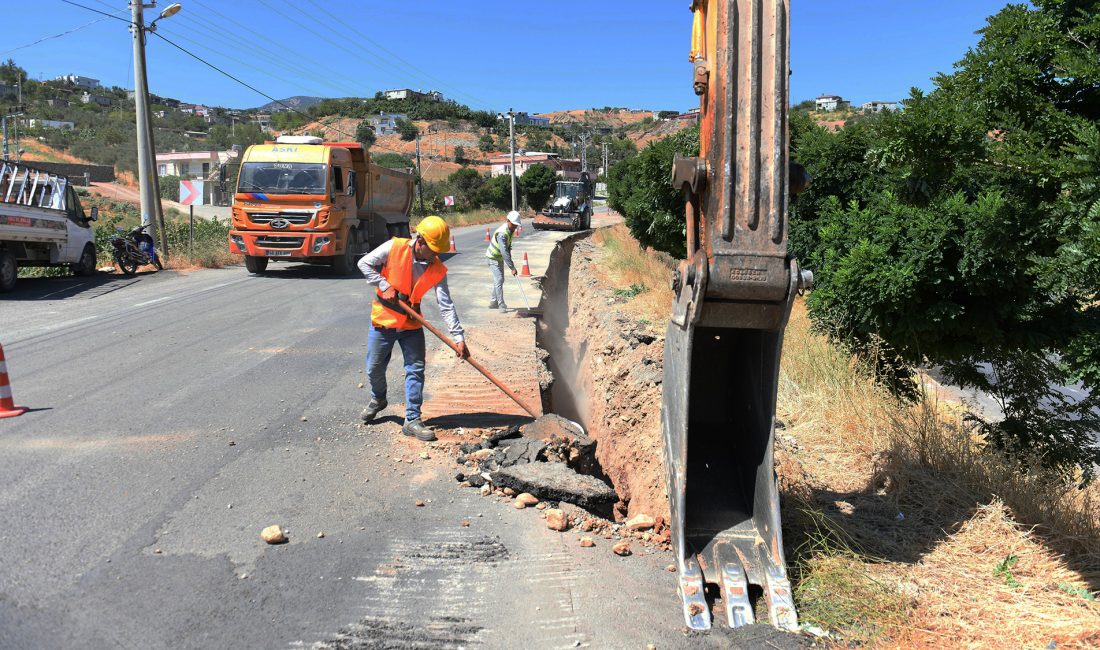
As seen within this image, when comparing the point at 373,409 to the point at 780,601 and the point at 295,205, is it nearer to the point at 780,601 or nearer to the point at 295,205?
the point at 780,601

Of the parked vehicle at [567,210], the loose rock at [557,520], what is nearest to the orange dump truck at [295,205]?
the loose rock at [557,520]

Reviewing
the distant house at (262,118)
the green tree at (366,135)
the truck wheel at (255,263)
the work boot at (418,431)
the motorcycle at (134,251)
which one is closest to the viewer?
the work boot at (418,431)

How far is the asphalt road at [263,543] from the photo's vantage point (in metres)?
3.64

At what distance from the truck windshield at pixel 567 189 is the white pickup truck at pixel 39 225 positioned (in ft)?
94.6

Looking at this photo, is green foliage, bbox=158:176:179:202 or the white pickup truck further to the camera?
green foliage, bbox=158:176:179:202

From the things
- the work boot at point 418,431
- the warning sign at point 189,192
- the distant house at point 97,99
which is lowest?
the work boot at point 418,431

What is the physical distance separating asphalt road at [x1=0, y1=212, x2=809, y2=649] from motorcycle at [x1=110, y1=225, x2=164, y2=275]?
10752 mm

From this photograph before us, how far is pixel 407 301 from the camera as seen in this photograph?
6.77m

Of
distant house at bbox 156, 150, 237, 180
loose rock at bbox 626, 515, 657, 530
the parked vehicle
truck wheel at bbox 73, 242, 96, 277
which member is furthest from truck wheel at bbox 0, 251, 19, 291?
distant house at bbox 156, 150, 237, 180

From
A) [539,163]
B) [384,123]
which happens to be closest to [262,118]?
[384,123]

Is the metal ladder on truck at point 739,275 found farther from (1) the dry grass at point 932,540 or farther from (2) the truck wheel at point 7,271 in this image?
(2) the truck wheel at point 7,271

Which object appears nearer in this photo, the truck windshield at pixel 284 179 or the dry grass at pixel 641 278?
the dry grass at pixel 641 278

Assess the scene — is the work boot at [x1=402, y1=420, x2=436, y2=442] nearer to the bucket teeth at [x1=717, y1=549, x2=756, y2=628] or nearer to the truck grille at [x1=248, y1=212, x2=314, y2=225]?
the bucket teeth at [x1=717, y1=549, x2=756, y2=628]

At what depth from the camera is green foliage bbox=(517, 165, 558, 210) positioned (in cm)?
6344
